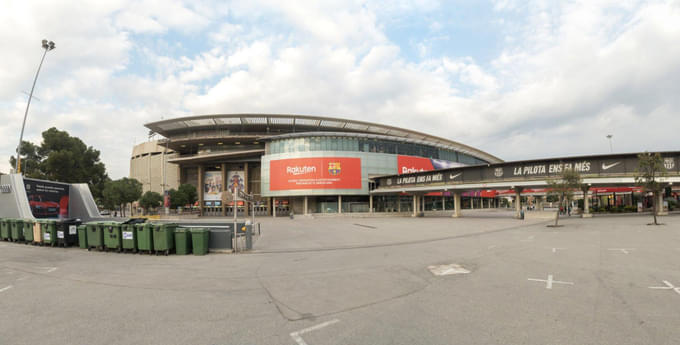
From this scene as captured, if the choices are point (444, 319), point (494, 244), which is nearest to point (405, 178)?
point (494, 244)

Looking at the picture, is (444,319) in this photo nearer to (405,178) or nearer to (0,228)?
(0,228)

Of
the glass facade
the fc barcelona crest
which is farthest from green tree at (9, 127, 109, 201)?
the fc barcelona crest

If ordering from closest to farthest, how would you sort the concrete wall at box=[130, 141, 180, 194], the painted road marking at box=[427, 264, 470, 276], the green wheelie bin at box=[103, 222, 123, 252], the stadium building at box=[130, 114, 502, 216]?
the painted road marking at box=[427, 264, 470, 276], the green wheelie bin at box=[103, 222, 123, 252], the stadium building at box=[130, 114, 502, 216], the concrete wall at box=[130, 141, 180, 194]

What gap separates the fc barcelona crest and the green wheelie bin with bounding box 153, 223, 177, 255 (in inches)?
1286

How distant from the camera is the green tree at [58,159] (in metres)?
40.9

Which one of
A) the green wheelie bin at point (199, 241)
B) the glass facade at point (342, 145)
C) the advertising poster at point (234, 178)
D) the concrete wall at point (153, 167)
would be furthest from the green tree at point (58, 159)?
the green wheelie bin at point (199, 241)

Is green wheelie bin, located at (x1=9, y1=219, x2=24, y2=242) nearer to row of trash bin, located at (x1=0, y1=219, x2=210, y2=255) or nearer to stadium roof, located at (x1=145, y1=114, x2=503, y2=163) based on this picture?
row of trash bin, located at (x1=0, y1=219, x2=210, y2=255)

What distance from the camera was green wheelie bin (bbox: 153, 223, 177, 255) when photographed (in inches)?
458

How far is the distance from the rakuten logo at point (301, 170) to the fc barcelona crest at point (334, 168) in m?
2.44

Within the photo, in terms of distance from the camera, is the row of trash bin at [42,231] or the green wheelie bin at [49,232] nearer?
the row of trash bin at [42,231]

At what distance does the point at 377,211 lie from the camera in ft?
153

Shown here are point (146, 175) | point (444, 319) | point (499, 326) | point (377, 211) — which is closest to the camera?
point (499, 326)

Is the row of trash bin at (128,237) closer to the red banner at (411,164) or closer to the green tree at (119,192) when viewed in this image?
the green tree at (119,192)

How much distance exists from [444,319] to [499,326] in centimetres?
79
